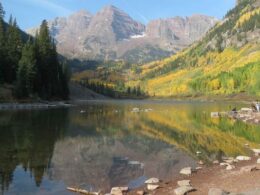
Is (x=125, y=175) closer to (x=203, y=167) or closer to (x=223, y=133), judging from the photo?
(x=203, y=167)

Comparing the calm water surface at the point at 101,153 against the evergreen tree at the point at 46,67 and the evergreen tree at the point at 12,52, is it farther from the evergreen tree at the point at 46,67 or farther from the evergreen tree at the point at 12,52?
the evergreen tree at the point at 46,67

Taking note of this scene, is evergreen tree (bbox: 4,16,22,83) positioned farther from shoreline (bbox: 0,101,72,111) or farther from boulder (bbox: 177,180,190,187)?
boulder (bbox: 177,180,190,187)

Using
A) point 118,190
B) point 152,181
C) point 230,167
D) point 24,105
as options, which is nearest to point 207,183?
point 152,181

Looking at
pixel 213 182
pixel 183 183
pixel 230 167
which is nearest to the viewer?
pixel 183 183

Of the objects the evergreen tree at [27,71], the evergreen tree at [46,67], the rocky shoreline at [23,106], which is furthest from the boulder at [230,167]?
the evergreen tree at [46,67]

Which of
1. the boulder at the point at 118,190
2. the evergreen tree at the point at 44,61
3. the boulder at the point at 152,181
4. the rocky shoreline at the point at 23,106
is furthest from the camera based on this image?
the evergreen tree at the point at 44,61

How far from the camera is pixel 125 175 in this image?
1152 inches

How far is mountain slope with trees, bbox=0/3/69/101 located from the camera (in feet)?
391

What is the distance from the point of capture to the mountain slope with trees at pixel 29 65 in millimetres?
119312

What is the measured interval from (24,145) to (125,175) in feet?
51.8

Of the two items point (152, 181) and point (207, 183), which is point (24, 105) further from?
point (207, 183)

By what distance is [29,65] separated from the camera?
121812 mm

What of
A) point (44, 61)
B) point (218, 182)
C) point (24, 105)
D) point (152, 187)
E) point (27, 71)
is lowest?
point (152, 187)

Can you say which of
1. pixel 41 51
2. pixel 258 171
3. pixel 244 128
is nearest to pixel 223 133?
pixel 244 128
